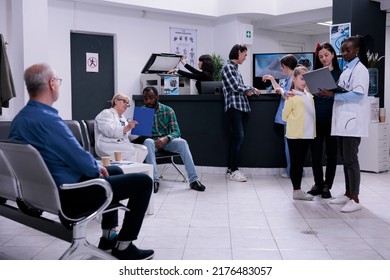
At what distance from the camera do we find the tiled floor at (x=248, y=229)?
307 centimetres

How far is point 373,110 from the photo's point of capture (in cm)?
646

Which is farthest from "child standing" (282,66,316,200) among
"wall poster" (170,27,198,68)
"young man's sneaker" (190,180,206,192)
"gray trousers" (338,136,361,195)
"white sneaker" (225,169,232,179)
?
"wall poster" (170,27,198,68)

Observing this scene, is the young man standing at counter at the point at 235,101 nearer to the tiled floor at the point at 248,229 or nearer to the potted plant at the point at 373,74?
the tiled floor at the point at 248,229

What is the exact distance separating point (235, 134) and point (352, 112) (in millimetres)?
1990

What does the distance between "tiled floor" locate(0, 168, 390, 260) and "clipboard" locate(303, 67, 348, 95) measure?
107 cm

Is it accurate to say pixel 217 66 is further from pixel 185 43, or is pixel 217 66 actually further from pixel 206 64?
pixel 206 64

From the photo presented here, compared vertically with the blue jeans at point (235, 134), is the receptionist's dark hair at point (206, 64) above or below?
above

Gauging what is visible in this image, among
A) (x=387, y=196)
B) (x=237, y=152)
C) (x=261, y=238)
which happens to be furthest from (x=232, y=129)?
(x=261, y=238)

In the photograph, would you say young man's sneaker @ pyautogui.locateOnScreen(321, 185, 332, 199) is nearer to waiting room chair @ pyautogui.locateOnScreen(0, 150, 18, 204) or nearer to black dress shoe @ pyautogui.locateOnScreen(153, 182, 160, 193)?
black dress shoe @ pyautogui.locateOnScreen(153, 182, 160, 193)

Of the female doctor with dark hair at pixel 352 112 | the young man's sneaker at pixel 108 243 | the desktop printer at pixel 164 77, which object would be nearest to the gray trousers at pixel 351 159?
the female doctor with dark hair at pixel 352 112

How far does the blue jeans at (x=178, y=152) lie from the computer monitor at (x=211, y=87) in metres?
1.29

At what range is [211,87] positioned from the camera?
6.32 m
